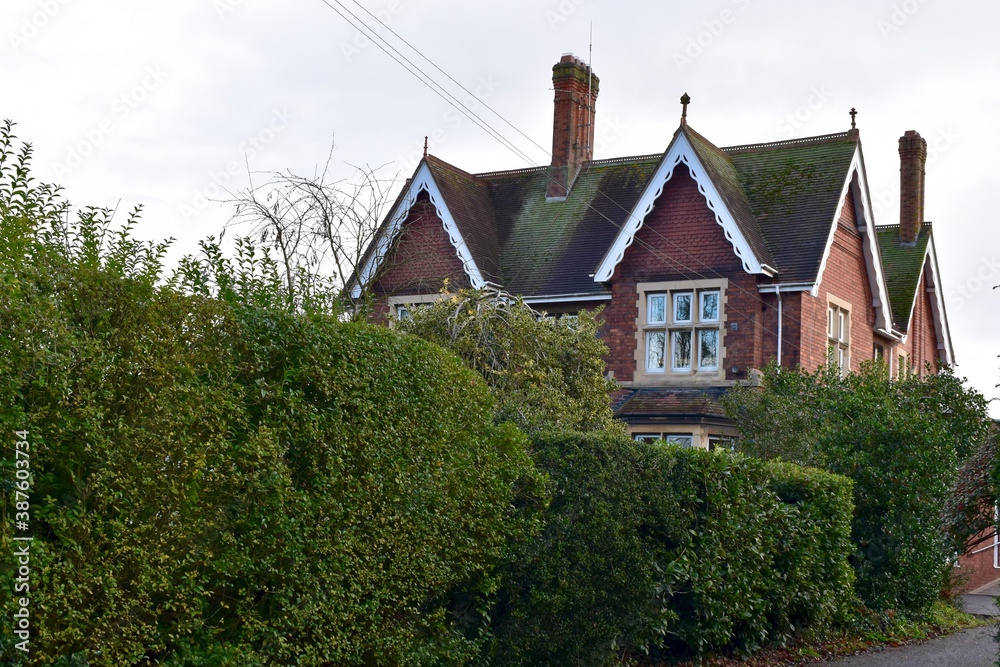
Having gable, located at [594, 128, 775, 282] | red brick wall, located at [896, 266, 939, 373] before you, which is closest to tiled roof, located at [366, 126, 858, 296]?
gable, located at [594, 128, 775, 282]

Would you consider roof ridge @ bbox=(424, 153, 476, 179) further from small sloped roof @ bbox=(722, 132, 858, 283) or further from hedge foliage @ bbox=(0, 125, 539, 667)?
hedge foliage @ bbox=(0, 125, 539, 667)

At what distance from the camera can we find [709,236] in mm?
22859

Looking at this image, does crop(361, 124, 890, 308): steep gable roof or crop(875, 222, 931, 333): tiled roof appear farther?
crop(875, 222, 931, 333): tiled roof

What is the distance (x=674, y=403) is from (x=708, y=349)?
1463 mm

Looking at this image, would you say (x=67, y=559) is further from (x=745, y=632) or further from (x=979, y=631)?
(x=979, y=631)

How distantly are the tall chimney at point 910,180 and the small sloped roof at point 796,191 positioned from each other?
23.7 ft

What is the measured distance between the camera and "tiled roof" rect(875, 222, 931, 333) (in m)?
28.8

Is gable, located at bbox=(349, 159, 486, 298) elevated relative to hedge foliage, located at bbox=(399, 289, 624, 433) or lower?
elevated

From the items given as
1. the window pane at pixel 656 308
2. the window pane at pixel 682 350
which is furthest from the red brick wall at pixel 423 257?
the window pane at pixel 682 350

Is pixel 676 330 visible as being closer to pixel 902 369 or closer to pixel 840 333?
pixel 840 333

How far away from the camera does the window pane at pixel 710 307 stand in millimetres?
22672

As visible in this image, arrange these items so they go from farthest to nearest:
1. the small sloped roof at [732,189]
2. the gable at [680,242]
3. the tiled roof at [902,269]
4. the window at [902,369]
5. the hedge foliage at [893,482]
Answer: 1. the tiled roof at [902,269]
2. the gable at [680,242]
3. the small sloped roof at [732,189]
4. the window at [902,369]
5. the hedge foliage at [893,482]

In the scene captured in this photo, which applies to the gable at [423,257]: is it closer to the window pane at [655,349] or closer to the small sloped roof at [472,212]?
the small sloped roof at [472,212]

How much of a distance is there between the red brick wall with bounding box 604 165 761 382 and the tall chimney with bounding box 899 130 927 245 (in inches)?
414
